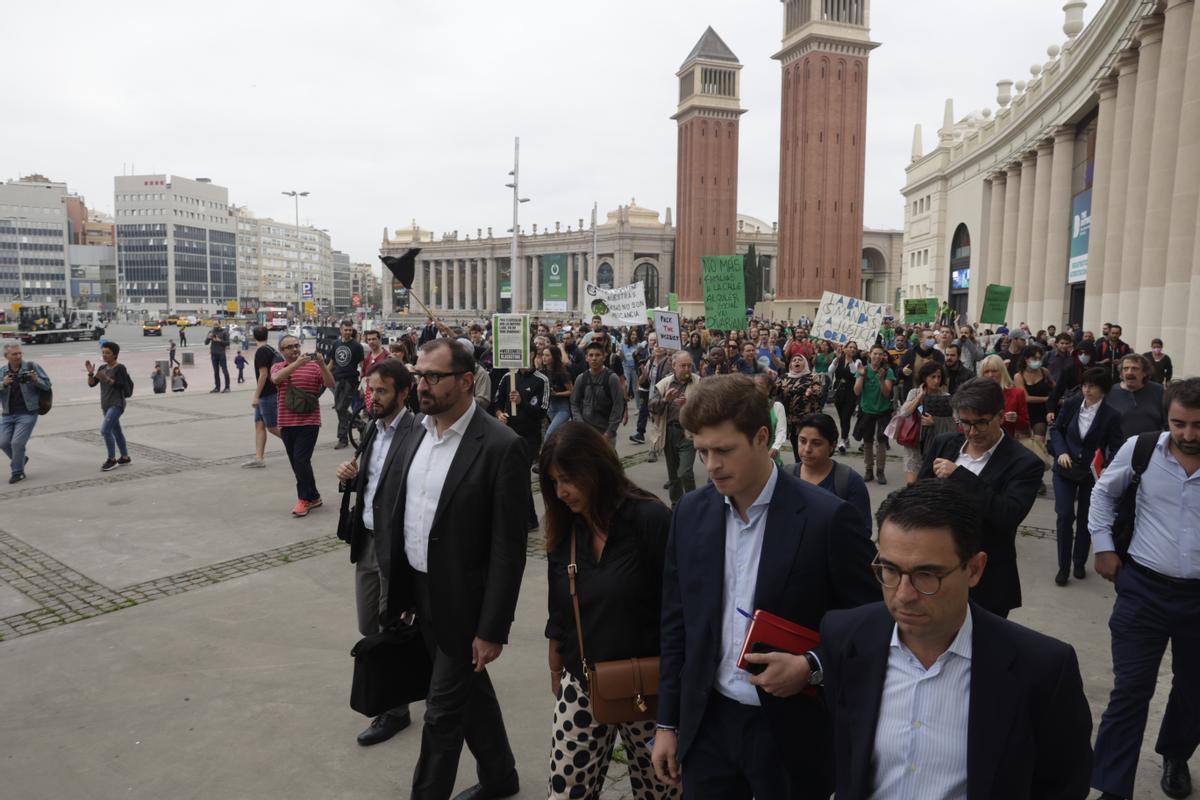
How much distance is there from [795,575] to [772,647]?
8.0 inches

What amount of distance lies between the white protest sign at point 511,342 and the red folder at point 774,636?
25.3ft

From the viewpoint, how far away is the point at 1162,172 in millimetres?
18234

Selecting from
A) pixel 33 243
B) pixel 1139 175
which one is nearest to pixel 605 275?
pixel 33 243

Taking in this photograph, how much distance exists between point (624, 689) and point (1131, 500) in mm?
2476

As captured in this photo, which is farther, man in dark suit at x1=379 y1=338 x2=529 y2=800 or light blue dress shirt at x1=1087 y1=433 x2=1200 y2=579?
light blue dress shirt at x1=1087 y1=433 x2=1200 y2=579

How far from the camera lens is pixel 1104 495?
148 inches

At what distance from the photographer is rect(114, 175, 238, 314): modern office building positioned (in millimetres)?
130875

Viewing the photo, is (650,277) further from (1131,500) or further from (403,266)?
(1131,500)

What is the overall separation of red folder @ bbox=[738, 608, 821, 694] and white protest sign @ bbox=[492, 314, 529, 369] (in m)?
7.71

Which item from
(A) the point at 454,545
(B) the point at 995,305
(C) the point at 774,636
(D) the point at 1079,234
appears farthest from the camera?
(D) the point at 1079,234

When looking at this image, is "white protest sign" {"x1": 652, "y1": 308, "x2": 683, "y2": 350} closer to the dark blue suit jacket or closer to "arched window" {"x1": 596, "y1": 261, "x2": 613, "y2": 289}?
the dark blue suit jacket

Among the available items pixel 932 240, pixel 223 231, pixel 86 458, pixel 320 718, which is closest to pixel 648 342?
pixel 86 458

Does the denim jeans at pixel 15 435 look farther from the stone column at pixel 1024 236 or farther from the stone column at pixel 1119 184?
the stone column at pixel 1024 236

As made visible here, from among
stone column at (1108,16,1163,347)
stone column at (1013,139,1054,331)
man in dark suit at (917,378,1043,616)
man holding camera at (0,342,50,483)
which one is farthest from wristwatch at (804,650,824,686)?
stone column at (1013,139,1054,331)
